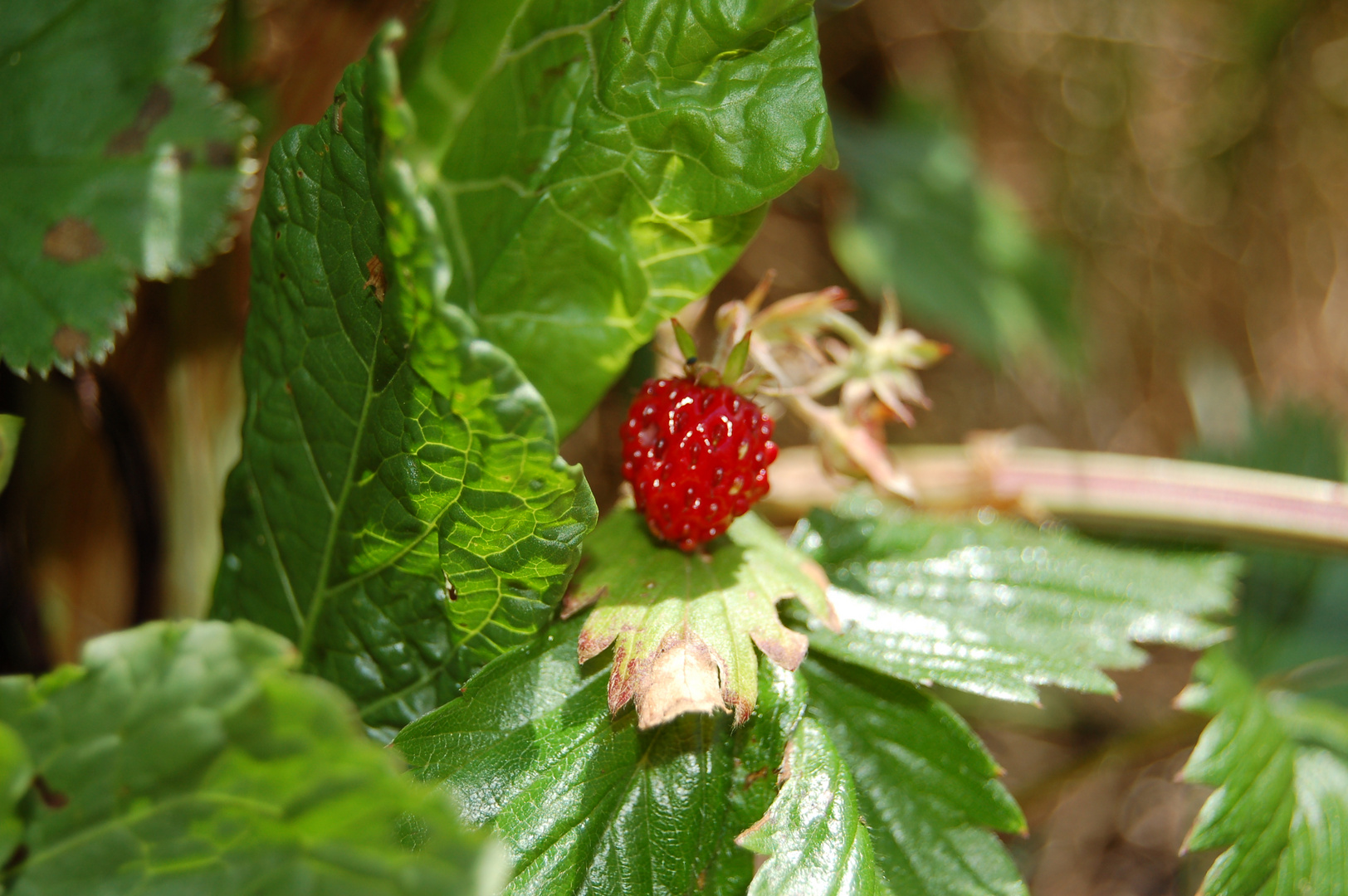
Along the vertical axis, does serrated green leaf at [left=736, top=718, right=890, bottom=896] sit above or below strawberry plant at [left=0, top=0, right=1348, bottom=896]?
below

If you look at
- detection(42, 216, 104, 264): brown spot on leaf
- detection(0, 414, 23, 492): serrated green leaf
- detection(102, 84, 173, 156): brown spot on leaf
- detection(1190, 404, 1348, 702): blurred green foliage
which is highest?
Result: detection(102, 84, 173, 156): brown spot on leaf

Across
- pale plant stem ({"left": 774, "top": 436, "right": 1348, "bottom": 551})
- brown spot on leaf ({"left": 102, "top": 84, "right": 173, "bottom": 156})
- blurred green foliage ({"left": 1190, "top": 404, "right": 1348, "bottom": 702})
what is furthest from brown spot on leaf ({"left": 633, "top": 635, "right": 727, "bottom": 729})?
blurred green foliage ({"left": 1190, "top": 404, "right": 1348, "bottom": 702})

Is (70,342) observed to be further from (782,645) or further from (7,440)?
(782,645)

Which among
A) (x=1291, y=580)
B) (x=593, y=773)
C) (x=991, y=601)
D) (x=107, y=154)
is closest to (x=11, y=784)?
(x=593, y=773)

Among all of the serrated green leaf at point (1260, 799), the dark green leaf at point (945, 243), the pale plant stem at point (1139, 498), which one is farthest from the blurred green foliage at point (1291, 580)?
Result: the dark green leaf at point (945, 243)

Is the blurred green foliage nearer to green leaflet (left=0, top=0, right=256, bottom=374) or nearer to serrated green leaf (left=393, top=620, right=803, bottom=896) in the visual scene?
serrated green leaf (left=393, top=620, right=803, bottom=896)
